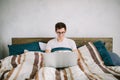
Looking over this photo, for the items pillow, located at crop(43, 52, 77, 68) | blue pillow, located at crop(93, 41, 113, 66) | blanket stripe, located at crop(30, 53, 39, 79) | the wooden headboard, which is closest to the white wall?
the wooden headboard

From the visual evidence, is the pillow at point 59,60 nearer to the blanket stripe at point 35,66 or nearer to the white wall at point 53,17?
the blanket stripe at point 35,66

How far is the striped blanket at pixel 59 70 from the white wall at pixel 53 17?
520mm

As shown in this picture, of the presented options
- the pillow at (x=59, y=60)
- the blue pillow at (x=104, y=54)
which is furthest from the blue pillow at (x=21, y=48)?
the blue pillow at (x=104, y=54)

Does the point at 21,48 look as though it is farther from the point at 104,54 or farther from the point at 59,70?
the point at 104,54

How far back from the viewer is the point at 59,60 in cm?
224

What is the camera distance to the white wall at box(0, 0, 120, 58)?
126 inches

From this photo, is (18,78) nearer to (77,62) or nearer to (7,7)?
(77,62)

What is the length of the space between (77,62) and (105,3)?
4.27 feet

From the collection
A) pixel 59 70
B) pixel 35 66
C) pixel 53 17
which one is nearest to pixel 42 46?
pixel 53 17

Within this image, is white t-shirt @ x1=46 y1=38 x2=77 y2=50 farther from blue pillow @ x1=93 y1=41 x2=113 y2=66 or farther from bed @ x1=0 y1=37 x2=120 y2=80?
blue pillow @ x1=93 y1=41 x2=113 y2=66

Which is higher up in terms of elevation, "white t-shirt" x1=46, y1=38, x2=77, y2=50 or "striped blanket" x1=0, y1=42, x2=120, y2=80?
"white t-shirt" x1=46, y1=38, x2=77, y2=50

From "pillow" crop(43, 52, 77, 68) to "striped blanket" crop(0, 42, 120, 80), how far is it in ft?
0.21

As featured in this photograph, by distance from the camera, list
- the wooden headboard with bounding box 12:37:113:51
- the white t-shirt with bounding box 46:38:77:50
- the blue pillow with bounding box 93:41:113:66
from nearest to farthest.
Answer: the blue pillow with bounding box 93:41:113:66 < the white t-shirt with bounding box 46:38:77:50 < the wooden headboard with bounding box 12:37:113:51

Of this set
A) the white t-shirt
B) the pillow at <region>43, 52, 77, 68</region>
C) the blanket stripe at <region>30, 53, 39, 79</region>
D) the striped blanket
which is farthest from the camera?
the white t-shirt
